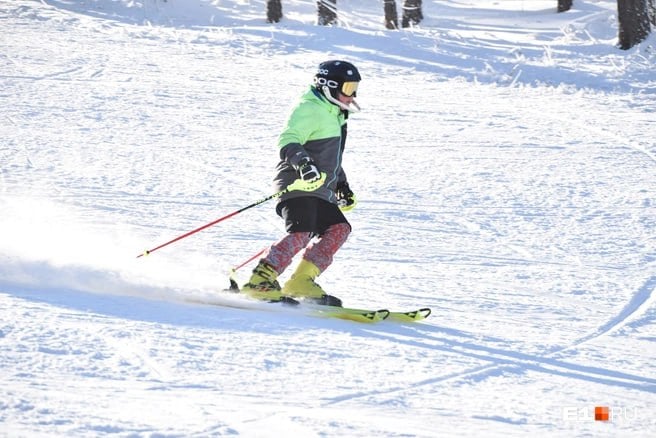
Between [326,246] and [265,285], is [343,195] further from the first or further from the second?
[265,285]

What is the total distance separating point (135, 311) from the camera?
5.79 metres

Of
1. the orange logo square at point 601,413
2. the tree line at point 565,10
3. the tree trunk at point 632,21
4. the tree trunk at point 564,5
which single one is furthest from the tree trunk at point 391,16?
the orange logo square at point 601,413

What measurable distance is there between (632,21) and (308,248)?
12.8 meters

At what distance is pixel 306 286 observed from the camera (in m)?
6.41

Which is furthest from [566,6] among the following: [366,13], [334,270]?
[334,270]

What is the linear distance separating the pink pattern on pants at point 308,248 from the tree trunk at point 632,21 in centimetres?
1267

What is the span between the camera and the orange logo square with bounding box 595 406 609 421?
456 cm

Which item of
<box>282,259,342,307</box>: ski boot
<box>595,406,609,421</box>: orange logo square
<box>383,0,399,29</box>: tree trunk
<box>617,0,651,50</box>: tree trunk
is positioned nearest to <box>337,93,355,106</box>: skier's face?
<box>282,259,342,307</box>: ski boot

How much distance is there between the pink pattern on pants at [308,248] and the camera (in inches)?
251

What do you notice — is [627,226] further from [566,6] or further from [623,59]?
[566,6]

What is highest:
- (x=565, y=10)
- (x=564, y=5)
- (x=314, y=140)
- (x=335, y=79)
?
(x=335, y=79)

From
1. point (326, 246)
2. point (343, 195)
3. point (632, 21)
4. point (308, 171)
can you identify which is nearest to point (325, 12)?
point (632, 21)

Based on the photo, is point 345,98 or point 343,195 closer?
point 345,98

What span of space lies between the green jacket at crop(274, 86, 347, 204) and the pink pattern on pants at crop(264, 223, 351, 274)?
0.22 metres
